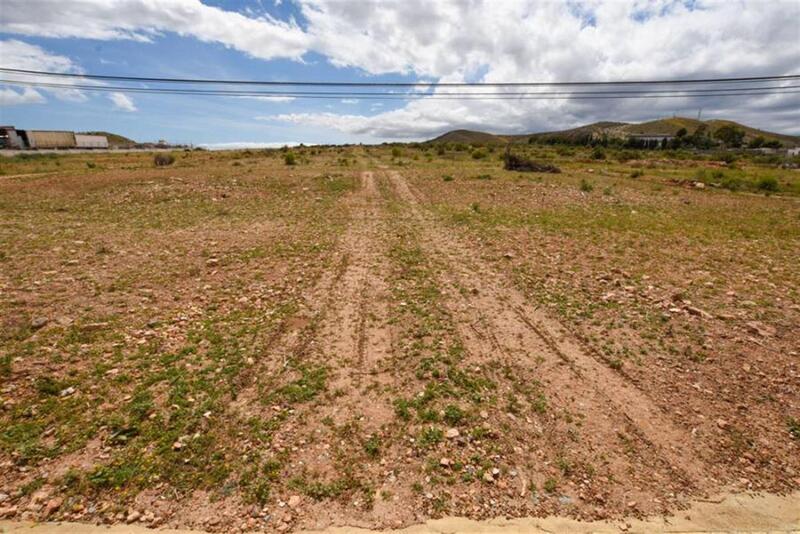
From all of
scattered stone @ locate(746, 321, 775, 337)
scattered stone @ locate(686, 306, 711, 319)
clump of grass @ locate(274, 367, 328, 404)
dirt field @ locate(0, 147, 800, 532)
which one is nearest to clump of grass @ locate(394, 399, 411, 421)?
dirt field @ locate(0, 147, 800, 532)

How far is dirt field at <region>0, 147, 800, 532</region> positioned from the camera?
3088 millimetres

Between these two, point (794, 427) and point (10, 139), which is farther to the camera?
point (10, 139)

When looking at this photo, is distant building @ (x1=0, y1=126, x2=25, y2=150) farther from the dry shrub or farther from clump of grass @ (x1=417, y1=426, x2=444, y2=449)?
clump of grass @ (x1=417, y1=426, x2=444, y2=449)

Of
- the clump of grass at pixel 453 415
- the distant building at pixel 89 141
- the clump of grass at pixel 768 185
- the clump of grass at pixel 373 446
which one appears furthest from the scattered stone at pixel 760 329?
the distant building at pixel 89 141

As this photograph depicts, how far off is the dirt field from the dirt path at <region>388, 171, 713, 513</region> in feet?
0.08

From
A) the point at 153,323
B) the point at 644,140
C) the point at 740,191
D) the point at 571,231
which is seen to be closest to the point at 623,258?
the point at 571,231

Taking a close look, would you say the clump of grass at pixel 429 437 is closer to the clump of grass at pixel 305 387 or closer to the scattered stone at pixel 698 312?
the clump of grass at pixel 305 387

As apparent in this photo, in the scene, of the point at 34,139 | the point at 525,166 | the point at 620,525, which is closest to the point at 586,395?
the point at 620,525

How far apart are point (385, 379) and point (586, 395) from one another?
7.31ft

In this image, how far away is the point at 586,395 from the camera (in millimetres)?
4215

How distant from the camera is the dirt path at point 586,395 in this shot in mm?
3293

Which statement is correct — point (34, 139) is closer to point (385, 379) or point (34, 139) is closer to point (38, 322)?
point (38, 322)

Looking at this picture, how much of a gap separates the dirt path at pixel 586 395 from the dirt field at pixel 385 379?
0.08 feet

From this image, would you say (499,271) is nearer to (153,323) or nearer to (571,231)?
(571,231)
